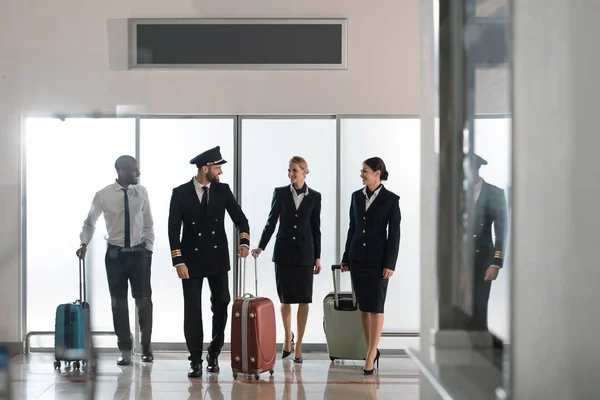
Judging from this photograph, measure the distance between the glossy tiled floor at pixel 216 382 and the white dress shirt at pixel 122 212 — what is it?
43.3 inches

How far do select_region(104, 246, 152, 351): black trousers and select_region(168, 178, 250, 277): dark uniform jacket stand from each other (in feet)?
3.77

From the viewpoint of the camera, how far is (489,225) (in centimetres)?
199

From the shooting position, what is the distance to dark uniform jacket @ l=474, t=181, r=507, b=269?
1842 millimetres

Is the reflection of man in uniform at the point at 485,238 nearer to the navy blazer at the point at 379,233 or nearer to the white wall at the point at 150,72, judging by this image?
the navy blazer at the point at 379,233

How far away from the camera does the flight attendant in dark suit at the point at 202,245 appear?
598 cm

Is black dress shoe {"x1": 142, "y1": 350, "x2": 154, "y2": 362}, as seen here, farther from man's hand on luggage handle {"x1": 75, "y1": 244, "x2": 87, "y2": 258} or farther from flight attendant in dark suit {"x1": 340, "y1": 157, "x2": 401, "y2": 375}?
flight attendant in dark suit {"x1": 340, "y1": 157, "x2": 401, "y2": 375}

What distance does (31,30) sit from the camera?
7.29 meters

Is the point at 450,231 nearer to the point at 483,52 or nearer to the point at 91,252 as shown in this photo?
→ the point at 483,52

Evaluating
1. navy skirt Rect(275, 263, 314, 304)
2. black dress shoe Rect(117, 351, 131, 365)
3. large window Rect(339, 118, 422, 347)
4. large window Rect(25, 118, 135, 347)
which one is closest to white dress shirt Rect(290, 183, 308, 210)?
navy skirt Rect(275, 263, 314, 304)

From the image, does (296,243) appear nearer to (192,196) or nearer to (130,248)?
(192,196)

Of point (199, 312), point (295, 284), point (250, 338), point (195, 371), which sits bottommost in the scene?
point (195, 371)

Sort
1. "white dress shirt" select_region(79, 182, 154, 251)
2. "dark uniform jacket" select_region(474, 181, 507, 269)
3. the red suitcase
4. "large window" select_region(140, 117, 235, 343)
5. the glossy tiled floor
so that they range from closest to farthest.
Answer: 1. "dark uniform jacket" select_region(474, 181, 507, 269)
2. the glossy tiled floor
3. the red suitcase
4. "white dress shirt" select_region(79, 182, 154, 251)
5. "large window" select_region(140, 117, 235, 343)

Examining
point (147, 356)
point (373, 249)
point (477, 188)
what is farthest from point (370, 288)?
point (477, 188)

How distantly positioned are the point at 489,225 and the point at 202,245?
13.9ft
